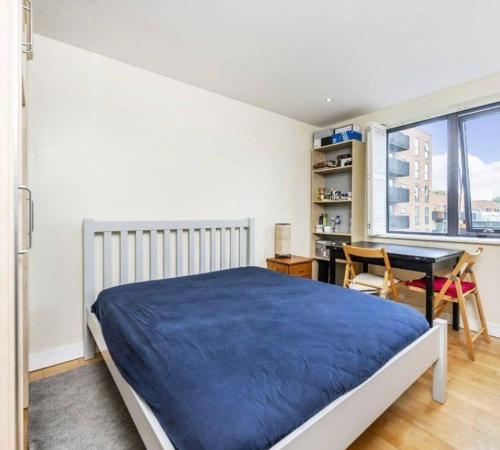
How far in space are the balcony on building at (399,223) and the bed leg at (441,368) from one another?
1.99 meters

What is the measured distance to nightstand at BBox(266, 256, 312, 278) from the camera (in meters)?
3.10

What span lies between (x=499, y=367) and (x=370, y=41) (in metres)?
2.54

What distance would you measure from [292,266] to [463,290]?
1.51m

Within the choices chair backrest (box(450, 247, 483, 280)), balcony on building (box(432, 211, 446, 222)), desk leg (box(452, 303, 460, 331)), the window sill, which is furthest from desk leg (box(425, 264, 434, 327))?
balcony on building (box(432, 211, 446, 222))

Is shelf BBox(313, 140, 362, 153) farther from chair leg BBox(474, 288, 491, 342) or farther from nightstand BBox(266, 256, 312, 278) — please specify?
chair leg BBox(474, 288, 491, 342)

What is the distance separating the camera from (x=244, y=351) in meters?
1.14

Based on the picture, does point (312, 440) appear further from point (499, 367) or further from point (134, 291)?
point (499, 367)

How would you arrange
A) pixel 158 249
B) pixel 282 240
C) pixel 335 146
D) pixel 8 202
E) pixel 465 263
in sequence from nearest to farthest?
pixel 8 202, pixel 465 263, pixel 158 249, pixel 282 240, pixel 335 146

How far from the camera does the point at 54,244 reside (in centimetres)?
209

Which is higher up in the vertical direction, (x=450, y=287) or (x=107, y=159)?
(x=107, y=159)

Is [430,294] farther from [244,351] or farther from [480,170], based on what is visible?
[244,351]

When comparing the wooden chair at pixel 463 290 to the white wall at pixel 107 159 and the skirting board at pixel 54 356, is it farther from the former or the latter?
the skirting board at pixel 54 356

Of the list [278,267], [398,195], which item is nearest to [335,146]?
[398,195]

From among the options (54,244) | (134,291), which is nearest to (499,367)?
(134,291)
